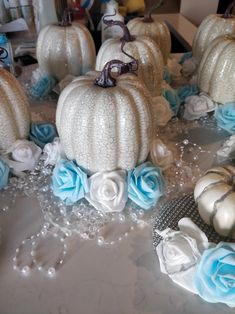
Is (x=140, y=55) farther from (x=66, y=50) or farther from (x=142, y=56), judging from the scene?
(x=66, y=50)

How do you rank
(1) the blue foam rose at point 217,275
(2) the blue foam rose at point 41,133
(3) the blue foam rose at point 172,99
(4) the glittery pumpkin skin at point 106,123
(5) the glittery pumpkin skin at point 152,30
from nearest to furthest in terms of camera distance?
1. (1) the blue foam rose at point 217,275
2. (4) the glittery pumpkin skin at point 106,123
3. (2) the blue foam rose at point 41,133
4. (3) the blue foam rose at point 172,99
5. (5) the glittery pumpkin skin at point 152,30

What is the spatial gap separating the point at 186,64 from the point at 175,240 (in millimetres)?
611

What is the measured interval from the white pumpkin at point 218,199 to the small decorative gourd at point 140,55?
30cm

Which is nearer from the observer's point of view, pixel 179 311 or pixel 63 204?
pixel 179 311

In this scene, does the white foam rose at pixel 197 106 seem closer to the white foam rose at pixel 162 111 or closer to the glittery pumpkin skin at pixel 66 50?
the white foam rose at pixel 162 111

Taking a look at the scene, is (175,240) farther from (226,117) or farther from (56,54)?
(56,54)

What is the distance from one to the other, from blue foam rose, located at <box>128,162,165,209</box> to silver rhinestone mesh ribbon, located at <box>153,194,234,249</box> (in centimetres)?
3

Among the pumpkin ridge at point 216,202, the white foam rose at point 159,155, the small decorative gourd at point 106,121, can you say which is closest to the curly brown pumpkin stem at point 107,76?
the small decorative gourd at point 106,121

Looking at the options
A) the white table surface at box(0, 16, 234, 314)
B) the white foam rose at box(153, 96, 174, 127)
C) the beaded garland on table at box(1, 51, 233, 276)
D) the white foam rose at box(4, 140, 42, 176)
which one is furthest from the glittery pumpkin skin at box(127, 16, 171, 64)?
the white table surface at box(0, 16, 234, 314)

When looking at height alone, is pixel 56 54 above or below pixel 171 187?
above

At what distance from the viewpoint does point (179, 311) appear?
0.42 meters

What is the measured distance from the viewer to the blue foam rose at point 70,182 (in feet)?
1.77

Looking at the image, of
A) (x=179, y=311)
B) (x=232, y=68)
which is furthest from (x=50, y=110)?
(x=179, y=311)

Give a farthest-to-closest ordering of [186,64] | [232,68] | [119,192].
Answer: [186,64] < [232,68] < [119,192]
